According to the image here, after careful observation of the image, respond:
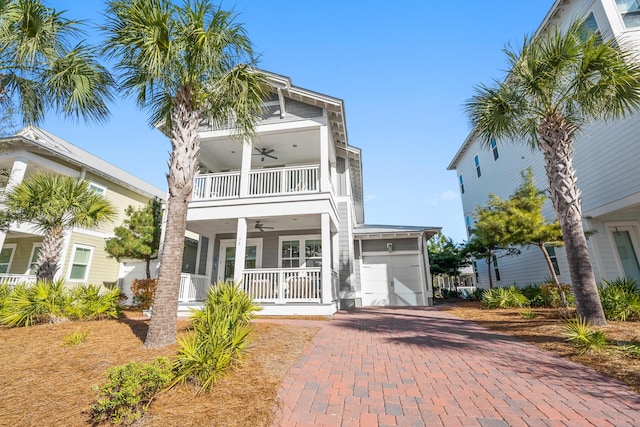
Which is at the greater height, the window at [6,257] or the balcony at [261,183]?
the balcony at [261,183]

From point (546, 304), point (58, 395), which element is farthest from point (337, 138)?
point (58, 395)

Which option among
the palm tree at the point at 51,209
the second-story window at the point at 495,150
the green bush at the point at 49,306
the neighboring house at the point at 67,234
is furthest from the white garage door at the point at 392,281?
the neighboring house at the point at 67,234

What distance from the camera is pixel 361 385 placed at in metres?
3.48

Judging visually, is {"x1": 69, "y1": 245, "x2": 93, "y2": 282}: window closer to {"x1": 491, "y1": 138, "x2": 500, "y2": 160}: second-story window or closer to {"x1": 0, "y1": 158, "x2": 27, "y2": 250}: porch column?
{"x1": 0, "y1": 158, "x2": 27, "y2": 250}: porch column

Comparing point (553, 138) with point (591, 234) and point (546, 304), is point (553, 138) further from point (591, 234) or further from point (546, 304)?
point (546, 304)

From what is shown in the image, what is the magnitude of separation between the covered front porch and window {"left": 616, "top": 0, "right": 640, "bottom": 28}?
1241 centimetres

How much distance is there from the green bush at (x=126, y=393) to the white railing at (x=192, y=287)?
6484 mm

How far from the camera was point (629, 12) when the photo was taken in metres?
9.34

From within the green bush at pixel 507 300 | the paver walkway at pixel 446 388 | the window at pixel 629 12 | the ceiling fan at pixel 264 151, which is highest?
the window at pixel 629 12

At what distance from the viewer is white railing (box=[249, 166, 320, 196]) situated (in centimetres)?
1000

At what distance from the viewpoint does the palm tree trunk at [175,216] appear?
4.86 m

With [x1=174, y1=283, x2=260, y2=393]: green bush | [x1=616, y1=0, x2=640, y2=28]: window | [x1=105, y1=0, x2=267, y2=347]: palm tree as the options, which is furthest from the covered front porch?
[x1=616, y1=0, x2=640, y2=28]: window

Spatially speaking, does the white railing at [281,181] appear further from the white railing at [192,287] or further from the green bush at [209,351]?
the green bush at [209,351]

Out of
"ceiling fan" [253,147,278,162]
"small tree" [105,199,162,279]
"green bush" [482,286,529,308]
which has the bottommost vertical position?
"green bush" [482,286,529,308]
